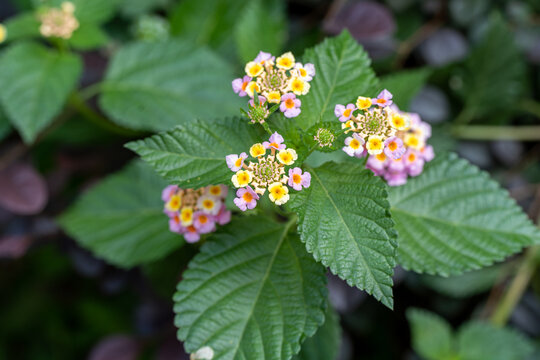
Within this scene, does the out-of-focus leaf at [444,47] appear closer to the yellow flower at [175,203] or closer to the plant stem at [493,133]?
the plant stem at [493,133]

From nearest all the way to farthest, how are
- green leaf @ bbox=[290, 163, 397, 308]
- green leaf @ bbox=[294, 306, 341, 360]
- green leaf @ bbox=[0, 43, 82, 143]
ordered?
green leaf @ bbox=[290, 163, 397, 308]
green leaf @ bbox=[294, 306, 341, 360]
green leaf @ bbox=[0, 43, 82, 143]

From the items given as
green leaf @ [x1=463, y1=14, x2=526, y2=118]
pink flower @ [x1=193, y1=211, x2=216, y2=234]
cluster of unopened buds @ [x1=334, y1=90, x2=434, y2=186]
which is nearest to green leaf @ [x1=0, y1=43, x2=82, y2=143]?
pink flower @ [x1=193, y1=211, x2=216, y2=234]

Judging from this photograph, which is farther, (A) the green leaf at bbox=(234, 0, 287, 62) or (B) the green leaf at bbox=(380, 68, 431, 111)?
(A) the green leaf at bbox=(234, 0, 287, 62)

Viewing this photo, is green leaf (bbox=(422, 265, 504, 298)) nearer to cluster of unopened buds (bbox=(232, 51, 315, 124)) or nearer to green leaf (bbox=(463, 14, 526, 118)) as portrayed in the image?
green leaf (bbox=(463, 14, 526, 118))

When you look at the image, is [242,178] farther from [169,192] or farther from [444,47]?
[444,47]

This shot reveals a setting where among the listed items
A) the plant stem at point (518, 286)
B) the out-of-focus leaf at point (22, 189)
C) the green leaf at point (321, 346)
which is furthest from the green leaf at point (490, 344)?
the out-of-focus leaf at point (22, 189)

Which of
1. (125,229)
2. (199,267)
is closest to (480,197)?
(199,267)

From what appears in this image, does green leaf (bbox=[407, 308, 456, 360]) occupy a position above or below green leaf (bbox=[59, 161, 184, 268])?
below
